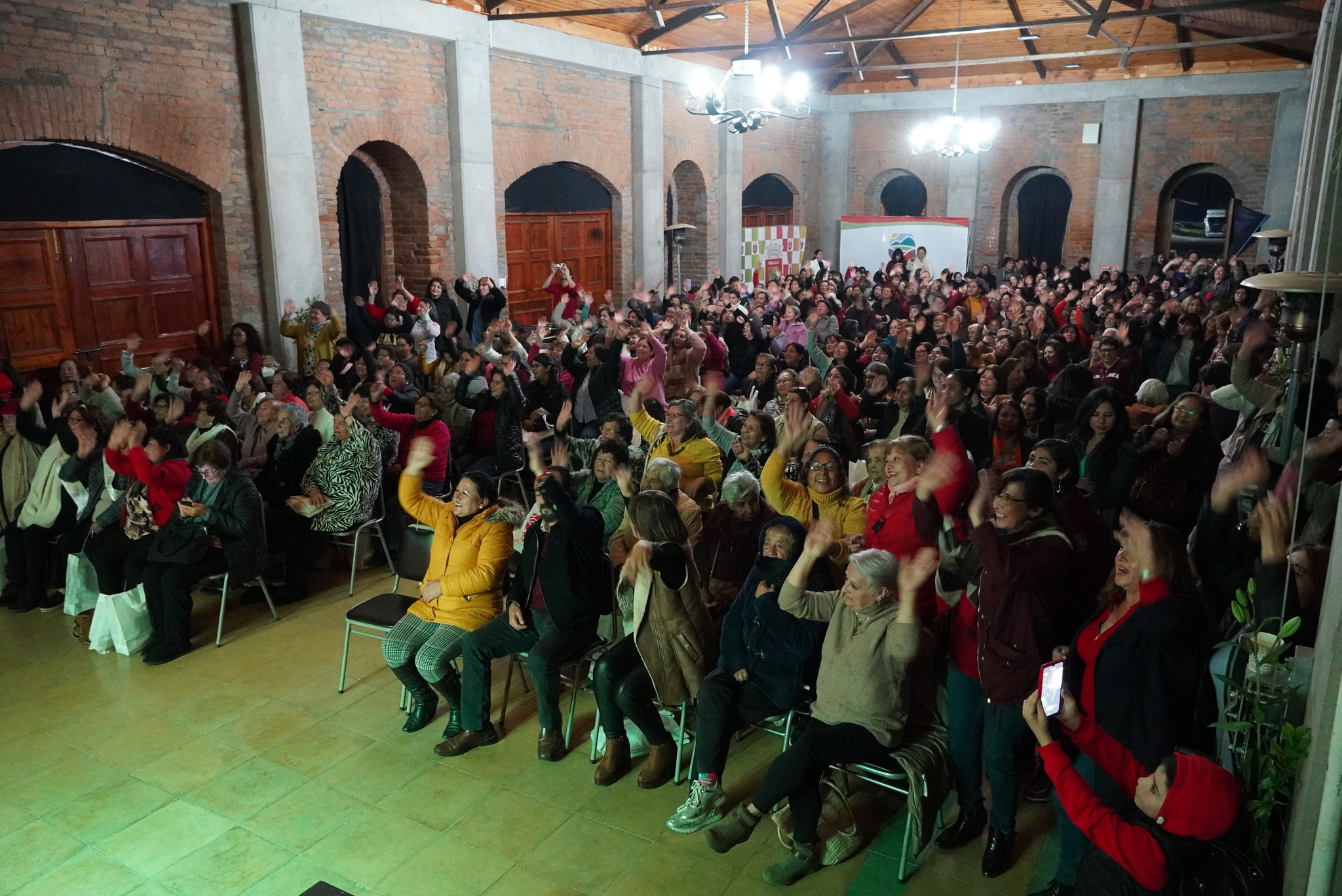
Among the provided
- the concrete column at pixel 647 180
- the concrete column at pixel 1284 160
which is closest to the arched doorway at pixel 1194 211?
the concrete column at pixel 1284 160

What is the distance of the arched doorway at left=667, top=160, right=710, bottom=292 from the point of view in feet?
53.1

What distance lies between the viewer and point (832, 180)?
19.7 metres

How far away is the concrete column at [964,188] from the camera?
18609 mm

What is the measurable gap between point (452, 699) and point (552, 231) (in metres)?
9.79

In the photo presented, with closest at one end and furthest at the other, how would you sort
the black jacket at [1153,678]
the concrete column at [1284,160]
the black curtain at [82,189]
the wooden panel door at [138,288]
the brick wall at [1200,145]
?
the black jacket at [1153,678] < the black curtain at [82,189] < the wooden panel door at [138,288] < the concrete column at [1284,160] < the brick wall at [1200,145]

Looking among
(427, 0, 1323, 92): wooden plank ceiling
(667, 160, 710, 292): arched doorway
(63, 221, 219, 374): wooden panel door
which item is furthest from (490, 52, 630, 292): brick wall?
(63, 221, 219, 374): wooden panel door

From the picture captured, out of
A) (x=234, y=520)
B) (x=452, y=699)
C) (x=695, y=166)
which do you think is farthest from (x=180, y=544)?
(x=695, y=166)

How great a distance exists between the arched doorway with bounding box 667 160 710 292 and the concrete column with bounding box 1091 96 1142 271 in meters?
7.13

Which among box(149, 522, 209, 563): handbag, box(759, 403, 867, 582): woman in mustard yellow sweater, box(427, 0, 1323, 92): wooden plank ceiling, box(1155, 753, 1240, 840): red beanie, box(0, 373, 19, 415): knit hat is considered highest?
box(427, 0, 1323, 92): wooden plank ceiling

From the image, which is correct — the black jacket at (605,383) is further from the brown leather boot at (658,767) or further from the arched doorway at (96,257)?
the brown leather boot at (658,767)

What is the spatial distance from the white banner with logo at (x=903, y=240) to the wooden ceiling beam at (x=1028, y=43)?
9.25 ft

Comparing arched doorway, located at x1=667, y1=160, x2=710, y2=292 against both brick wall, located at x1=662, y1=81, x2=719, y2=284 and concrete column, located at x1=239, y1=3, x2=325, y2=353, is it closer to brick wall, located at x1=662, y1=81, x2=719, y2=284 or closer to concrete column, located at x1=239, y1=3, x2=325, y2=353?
brick wall, located at x1=662, y1=81, x2=719, y2=284

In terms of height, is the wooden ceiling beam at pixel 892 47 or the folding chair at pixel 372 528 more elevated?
the wooden ceiling beam at pixel 892 47

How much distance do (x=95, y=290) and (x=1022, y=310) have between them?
30.6 ft
